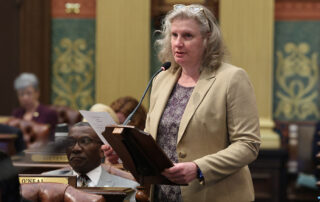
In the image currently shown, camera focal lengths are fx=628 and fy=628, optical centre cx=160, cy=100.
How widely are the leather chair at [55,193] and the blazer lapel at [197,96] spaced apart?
0.50 meters

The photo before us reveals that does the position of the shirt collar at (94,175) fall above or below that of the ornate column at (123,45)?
below

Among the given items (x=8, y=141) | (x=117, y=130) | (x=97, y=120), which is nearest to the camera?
(x=117, y=130)

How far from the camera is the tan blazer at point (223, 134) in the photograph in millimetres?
2672

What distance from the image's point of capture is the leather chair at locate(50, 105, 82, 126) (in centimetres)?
641

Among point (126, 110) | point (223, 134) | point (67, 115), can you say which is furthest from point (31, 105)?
point (223, 134)

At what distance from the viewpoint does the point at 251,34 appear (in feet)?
21.5

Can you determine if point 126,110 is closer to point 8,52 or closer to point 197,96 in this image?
point 197,96

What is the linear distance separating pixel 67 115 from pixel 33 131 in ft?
1.93

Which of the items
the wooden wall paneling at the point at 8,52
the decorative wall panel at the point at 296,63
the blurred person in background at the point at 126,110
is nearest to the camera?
the blurred person in background at the point at 126,110

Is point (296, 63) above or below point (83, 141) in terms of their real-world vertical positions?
above

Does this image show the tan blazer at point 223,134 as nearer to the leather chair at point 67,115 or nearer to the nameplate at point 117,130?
the nameplate at point 117,130

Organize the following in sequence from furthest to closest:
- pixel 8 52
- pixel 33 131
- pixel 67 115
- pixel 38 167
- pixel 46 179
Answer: pixel 8 52 → pixel 67 115 → pixel 33 131 → pixel 38 167 → pixel 46 179

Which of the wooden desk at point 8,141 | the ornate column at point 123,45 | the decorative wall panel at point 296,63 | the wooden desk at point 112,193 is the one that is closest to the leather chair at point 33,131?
the wooden desk at point 8,141

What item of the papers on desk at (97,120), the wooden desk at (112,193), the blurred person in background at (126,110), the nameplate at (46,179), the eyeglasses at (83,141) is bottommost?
the wooden desk at (112,193)
